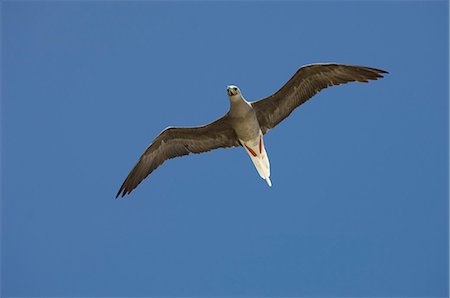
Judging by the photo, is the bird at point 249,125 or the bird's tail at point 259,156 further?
the bird's tail at point 259,156

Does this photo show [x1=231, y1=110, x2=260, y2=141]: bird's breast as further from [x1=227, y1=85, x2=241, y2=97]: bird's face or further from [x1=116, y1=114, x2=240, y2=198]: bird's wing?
[x1=227, y1=85, x2=241, y2=97]: bird's face

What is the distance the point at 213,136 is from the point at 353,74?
10.9ft

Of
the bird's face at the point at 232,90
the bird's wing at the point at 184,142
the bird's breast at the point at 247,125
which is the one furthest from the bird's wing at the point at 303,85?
the bird's wing at the point at 184,142

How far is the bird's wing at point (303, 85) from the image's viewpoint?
49.4 ft

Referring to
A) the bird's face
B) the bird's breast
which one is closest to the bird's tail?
the bird's breast

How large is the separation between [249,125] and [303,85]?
1.40 metres

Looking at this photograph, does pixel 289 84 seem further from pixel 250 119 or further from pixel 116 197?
pixel 116 197

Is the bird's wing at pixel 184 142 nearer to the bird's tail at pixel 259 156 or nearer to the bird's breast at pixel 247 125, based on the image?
the bird's breast at pixel 247 125

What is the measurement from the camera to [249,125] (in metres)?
Answer: 15.4

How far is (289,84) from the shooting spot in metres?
15.4

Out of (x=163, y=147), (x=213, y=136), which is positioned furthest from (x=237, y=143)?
(x=163, y=147)

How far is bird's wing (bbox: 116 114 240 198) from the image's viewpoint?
16.0 metres

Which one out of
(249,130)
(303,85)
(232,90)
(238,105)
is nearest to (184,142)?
(249,130)

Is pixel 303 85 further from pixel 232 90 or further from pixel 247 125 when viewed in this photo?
pixel 232 90
